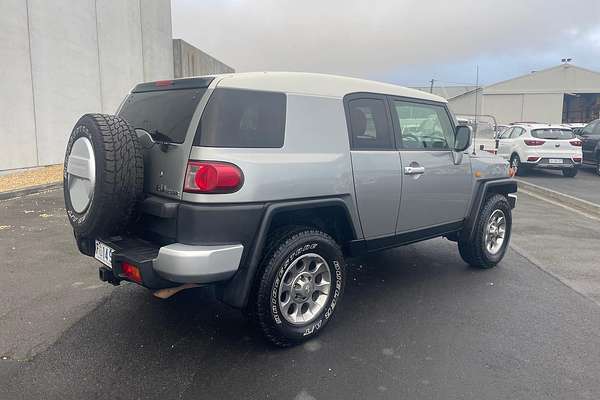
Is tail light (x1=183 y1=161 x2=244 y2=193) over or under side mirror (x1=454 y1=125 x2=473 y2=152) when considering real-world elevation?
under

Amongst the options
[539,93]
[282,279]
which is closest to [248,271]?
[282,279]

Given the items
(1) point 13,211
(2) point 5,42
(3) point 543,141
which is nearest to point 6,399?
(1) point 13,211

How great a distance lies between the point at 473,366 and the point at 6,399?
2.84m

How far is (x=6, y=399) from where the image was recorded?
263 cm

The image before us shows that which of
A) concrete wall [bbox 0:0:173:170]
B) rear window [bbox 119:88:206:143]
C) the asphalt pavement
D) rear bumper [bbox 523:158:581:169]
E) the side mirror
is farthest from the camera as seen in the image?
rear bumper [bbox 523:158:581:169]

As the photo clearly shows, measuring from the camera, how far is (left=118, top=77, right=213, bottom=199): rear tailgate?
116 inches

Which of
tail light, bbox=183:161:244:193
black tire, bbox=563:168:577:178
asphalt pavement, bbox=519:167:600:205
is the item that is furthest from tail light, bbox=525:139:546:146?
tail light, bbox=183:161:244:193

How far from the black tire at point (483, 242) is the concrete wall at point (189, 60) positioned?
18489mm

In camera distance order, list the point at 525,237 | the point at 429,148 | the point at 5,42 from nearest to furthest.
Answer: the point at 429,148
the point at 525,237
the point at 5,42

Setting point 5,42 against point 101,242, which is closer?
point 101,242

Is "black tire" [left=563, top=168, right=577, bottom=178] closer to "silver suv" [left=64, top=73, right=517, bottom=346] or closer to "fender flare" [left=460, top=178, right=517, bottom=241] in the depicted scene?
"fender flare" [left=460, top=178, right=517, bottom=241]

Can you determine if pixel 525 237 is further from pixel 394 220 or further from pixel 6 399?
pixel 6 399

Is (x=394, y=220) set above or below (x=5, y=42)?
below

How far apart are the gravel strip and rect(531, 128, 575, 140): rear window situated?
1326 cm
